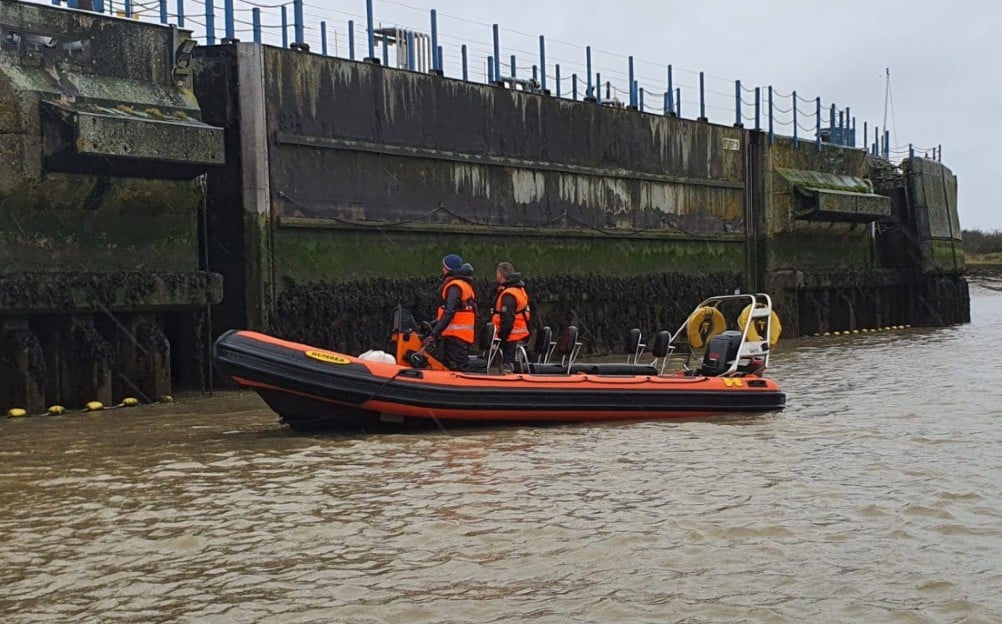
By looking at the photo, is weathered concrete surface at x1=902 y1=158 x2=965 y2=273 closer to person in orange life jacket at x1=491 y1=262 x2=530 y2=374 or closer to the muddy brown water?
the muddy brown water

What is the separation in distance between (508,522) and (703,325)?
578 cm

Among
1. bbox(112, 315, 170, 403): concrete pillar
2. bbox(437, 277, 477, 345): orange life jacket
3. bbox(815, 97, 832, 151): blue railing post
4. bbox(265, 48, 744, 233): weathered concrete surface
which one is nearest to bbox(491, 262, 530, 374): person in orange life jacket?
bbox(437, 277, 477, 345): orange life jacket

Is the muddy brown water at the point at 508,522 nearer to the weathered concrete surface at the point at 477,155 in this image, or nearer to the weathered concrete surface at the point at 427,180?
the weathered concrete surface at the point at 427,180

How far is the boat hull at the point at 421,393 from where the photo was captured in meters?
8.78

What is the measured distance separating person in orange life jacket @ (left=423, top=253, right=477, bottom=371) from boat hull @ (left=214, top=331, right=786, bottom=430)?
44 cm

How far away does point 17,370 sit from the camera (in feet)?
34.3

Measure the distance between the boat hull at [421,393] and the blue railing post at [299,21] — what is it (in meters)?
5.13

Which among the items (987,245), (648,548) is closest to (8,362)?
(648,548)

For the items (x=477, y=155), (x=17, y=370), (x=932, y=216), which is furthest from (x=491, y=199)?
(x=932, y=216)

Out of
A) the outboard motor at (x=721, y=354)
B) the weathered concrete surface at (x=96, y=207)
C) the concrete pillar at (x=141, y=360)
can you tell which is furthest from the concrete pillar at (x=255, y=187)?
the outboard motor at (x=721, y=354)

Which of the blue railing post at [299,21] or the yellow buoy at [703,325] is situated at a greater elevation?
the blue railing post at [299,21]

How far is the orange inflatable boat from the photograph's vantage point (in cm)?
881

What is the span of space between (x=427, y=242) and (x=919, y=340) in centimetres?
948

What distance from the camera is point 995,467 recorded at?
777cm
